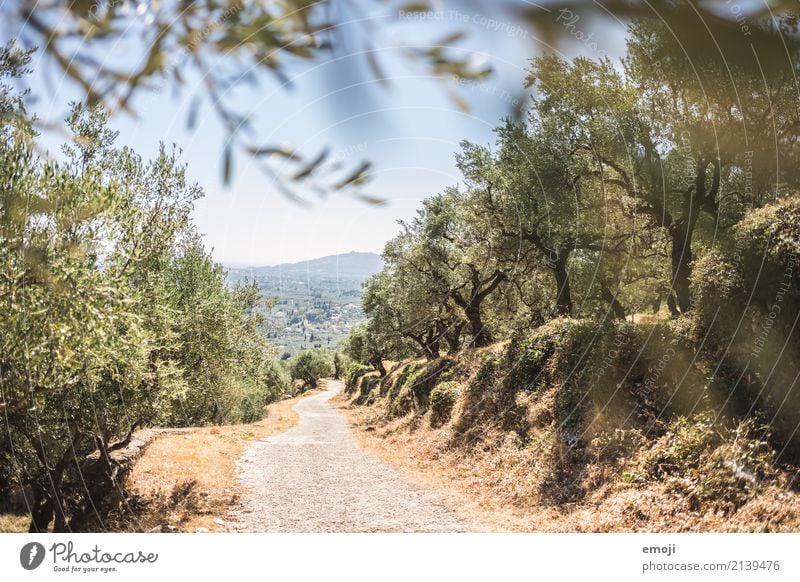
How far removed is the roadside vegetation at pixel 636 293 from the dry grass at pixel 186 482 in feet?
32.3

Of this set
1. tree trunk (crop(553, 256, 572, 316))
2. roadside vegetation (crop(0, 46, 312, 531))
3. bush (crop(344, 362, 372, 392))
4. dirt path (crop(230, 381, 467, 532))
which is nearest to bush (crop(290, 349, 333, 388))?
bush (crop(344, 362, 372, 392))

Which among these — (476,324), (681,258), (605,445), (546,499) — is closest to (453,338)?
(476,324)

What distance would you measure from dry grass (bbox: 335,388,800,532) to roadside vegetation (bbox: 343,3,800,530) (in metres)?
0.07

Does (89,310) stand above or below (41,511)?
above

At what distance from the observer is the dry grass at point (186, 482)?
1389 cm

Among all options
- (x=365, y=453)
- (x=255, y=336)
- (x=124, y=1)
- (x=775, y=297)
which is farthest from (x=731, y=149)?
(x=255, y=336)

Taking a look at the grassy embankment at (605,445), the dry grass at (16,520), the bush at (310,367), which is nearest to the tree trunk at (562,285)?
the grassy embankment at (605,445)

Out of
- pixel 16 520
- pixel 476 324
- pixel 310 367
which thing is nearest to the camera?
pixel 16 520

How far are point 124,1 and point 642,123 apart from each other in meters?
19.3

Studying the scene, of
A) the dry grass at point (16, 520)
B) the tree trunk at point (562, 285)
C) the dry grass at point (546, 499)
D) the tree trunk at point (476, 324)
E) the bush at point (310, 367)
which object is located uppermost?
the tree trunk at point (562, 285)

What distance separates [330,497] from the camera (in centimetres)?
1582

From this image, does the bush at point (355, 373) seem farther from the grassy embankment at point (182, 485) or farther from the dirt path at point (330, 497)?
the dirt path at point (330, 497)

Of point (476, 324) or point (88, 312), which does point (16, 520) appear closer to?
point (88, 312)
